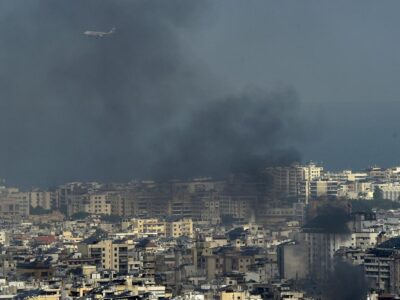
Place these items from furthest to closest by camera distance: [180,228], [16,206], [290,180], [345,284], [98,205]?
[98,205] → [16,206] → [180,228] → [290,180] → [345,284]

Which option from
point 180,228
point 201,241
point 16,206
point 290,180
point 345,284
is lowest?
point 345,284

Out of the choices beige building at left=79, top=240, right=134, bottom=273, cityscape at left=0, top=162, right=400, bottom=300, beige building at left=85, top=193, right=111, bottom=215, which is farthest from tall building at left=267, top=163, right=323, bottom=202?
beige building at left=85, top=193, right=111, bottom=215

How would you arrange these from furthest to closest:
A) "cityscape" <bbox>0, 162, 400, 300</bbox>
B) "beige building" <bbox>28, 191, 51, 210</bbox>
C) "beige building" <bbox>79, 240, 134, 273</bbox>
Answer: "beige building" <bbox>28, 191, 51, 210</bbox>, "beige building" <bbox>79, 240, 134, 273</bbox>, "cityscape" <bbox>0, 162, 400, 300</bbox>

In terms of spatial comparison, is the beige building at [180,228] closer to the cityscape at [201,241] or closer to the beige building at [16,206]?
the cityscape at [201,241]

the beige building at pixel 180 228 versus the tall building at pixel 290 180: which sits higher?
the tall building at pixel 290 180

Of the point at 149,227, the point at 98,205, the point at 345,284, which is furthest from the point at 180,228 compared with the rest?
the point at 345,284

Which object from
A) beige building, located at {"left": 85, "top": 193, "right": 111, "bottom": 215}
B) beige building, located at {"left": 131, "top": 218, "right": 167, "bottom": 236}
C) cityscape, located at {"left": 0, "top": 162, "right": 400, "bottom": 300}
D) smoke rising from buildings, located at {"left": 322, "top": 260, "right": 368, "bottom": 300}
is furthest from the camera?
beige building, located at {"left": 85, "top": 193, "right": 111, "bottom": 215}

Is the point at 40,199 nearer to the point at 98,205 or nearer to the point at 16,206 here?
the point at 16,206

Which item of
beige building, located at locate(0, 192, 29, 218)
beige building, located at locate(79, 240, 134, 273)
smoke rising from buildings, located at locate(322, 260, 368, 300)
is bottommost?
smoke rising from buildings, located at locate(322, 260, 368, 300)

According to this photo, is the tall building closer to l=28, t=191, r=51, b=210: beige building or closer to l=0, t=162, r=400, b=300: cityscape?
l=0, t=162, r=400, b=300: cityscape

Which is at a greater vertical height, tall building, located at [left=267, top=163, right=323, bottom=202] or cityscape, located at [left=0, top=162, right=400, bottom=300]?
tall building, located at [left=267, top=163, right=323, bottom=202]

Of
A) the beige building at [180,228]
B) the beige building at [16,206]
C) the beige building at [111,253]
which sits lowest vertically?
the beige building at [111,253]

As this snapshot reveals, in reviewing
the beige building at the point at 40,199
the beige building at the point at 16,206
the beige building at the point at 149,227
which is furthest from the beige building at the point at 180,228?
the beige building at the point at 40,199

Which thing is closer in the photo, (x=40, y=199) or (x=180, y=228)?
(x=180, y=228)
